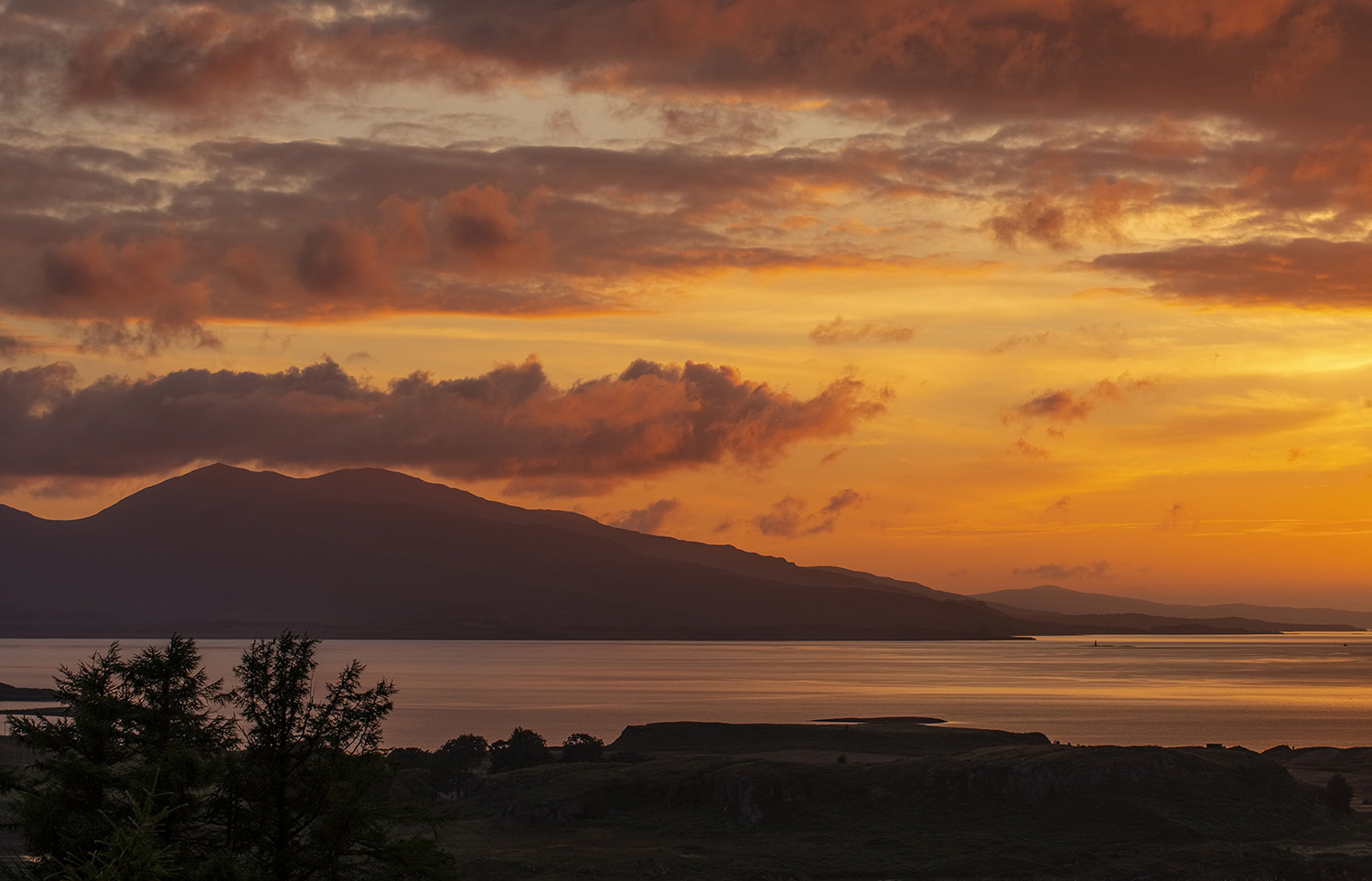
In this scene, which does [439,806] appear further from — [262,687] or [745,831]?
[262,687]

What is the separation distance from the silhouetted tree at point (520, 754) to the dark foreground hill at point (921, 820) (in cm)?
1224

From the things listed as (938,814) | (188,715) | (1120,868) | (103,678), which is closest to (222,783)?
(188,715)

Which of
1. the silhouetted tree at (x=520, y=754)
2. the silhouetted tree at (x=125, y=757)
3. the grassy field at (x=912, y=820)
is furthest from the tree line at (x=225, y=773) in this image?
the silhouetted tree at (x=520, y=754)

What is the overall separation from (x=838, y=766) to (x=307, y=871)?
9160 centimetres

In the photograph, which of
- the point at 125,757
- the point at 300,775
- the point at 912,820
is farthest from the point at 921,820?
the point at 125,757

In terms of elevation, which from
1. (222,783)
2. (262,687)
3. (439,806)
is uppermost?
(262,687)

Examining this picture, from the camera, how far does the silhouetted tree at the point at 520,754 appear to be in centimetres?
13832

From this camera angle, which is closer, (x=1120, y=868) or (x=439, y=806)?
(x=1120, y=868)

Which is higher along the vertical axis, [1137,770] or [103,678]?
[103,678]

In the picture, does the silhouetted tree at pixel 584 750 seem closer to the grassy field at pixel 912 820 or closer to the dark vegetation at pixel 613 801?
the dark vegetation at pixel 613 801

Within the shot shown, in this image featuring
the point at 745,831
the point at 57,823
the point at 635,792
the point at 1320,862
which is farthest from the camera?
the point at 635,792

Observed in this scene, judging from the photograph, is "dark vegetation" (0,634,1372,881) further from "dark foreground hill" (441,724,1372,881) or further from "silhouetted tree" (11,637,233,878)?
"dark foreground hill" (441,724,1372,881)

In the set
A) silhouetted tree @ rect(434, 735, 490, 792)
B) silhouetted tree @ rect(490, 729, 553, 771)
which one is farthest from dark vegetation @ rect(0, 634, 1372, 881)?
silhouetted tree @ rect(434, 735, 490, 792)

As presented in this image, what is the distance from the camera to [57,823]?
1093 inches
